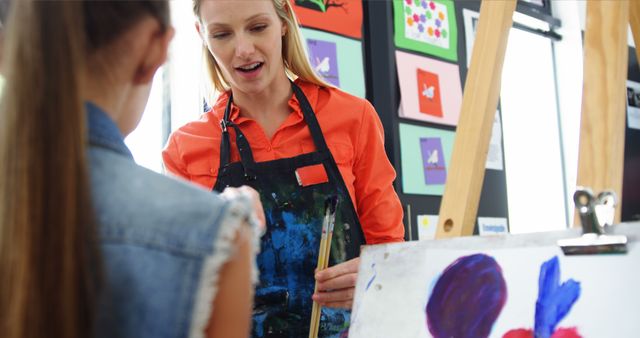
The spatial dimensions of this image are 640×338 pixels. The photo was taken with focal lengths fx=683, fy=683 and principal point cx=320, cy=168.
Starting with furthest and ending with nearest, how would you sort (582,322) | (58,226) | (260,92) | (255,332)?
1. (260,92)
2. (255,332)
3. (582,322)
4. (58,226)

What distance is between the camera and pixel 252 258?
60cm

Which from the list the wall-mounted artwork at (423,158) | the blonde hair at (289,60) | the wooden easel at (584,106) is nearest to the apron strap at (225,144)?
the blonde hair at (289,60)

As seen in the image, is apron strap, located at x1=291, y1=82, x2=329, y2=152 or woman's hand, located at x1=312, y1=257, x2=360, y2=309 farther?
apron strap, located at x1=291, y1=82, x2=329, y2=152

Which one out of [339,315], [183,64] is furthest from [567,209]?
[339,315]

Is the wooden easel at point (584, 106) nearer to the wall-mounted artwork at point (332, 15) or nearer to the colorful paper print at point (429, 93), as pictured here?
the wall-mounted artwork at point (332, 15)

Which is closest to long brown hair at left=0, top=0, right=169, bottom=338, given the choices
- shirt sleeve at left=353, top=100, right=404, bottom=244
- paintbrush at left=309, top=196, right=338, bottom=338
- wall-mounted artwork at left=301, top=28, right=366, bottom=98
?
paintbrush at left=309, top=196, right=338, bottom=338

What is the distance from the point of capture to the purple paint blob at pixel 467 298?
39.1 inches

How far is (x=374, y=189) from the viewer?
4.16 feet

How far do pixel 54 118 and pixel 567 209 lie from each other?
2.90 m

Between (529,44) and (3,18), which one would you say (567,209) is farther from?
(3,18)

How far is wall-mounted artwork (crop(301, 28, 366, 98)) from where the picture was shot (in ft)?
6.57

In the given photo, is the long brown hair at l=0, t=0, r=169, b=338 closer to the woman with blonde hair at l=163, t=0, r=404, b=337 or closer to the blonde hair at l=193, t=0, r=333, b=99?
the woman with blonde hair at l=163, t=0, r=404, b=337

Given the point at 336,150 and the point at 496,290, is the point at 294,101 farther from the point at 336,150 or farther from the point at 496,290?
the point at 496,290

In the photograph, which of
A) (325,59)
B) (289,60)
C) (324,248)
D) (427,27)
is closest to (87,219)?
(324,248)
